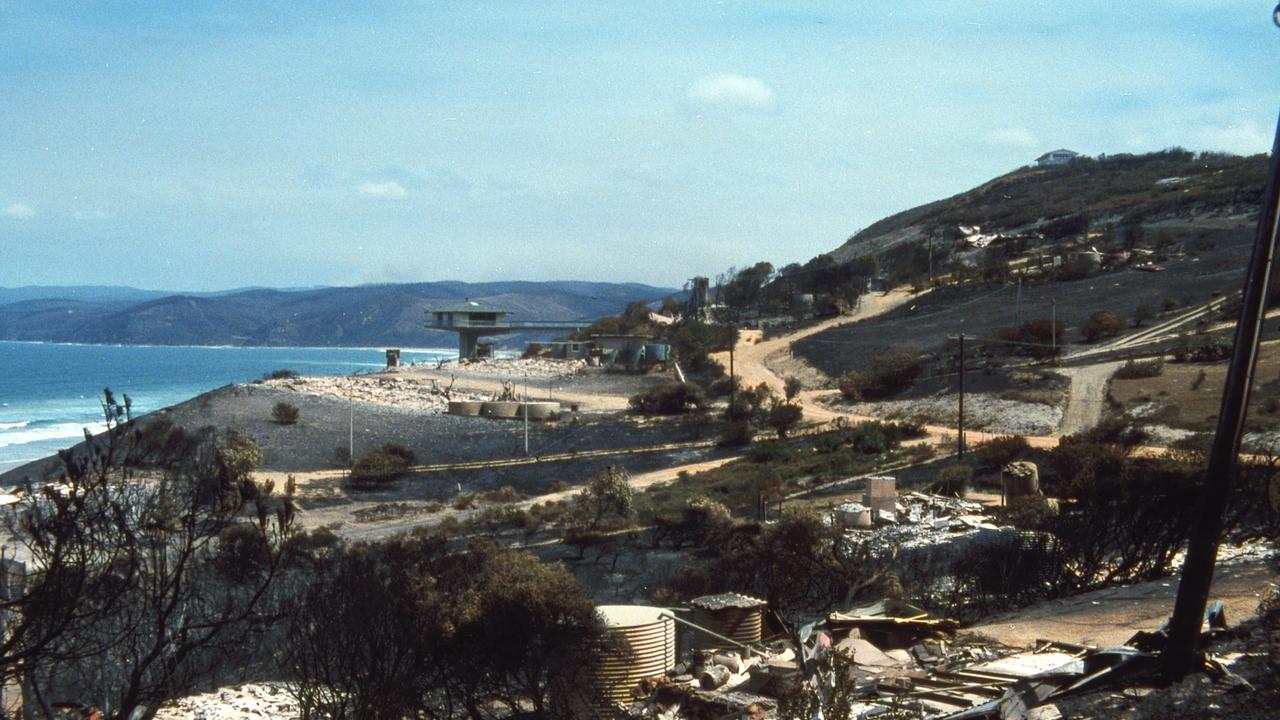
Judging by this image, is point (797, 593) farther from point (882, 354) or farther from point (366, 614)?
point (882, 354)

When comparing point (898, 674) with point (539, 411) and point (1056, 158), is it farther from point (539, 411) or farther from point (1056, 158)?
point (1056, 158)

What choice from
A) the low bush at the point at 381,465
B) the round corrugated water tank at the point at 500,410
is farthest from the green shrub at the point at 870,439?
the round corrugated water tank at the point at 500,410

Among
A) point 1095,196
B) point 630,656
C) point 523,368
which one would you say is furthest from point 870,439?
point 1095,196

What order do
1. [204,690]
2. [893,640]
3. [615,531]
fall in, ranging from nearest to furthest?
[893,640] < [204,690] < [615,531]

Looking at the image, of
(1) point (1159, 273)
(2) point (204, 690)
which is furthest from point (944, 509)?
(1) point (1159, 273)

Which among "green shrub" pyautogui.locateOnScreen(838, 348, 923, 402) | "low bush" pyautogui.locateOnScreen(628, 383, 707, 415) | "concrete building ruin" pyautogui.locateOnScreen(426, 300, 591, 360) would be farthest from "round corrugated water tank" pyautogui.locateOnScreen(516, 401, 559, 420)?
"concrete building ruin" pyautogui.locateOnScreen(426, 300, 591, 360)

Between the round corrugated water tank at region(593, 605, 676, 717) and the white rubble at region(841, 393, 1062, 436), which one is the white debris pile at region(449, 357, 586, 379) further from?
the round corrugated water tank at region(593, 605, 676, 717)
